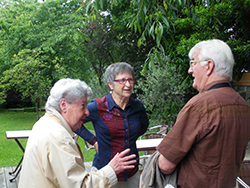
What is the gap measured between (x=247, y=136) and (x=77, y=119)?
1084 mm

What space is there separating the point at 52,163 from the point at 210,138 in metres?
0.88

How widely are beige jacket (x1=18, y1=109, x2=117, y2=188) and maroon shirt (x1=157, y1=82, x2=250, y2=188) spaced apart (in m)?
0.51

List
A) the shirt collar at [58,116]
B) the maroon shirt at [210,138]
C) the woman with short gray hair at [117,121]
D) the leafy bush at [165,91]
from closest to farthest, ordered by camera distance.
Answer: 1. the maroon shirt at [210,138]
2. the shirt collar at [58,116]
3. the woman with short gray hair at [117,121]
4. the leafy bush at [165,91]

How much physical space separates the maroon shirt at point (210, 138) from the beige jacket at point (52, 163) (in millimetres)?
506

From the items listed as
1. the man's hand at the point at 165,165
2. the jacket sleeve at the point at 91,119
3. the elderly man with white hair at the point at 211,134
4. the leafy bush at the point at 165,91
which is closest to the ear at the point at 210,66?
the elderly man with white hair at the point at 211,134

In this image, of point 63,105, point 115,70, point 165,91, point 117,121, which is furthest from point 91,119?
point 165,91

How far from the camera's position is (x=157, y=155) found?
1.51 m

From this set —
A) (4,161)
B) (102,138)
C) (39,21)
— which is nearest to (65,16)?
(39,21)

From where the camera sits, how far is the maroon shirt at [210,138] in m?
1.29

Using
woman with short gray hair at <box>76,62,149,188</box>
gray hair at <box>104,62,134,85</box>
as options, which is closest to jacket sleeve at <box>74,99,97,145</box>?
woman with short gray hair at <box>76,62,149,188</box>

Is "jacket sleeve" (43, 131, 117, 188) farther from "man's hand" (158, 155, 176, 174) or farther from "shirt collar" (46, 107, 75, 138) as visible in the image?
"man's hand" (158, 155, 176, 174)

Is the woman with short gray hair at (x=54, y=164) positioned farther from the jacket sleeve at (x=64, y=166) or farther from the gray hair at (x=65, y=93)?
the gray hair at (x=65, y=93)

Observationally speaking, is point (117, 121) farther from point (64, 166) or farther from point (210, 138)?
point (210, 138)

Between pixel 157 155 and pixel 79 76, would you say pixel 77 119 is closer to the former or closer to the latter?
pixel 157 155
